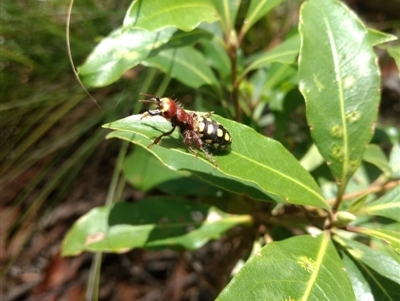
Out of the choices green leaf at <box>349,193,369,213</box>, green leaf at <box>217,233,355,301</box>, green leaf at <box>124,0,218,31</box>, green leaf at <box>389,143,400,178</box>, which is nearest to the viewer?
green leaf at <box>217,233,355,301</box>

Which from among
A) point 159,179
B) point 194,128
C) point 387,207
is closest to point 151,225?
point 159,179

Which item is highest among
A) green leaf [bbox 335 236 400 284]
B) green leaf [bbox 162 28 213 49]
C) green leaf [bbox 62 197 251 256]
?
green leaf [bbox 162 28 213 49]

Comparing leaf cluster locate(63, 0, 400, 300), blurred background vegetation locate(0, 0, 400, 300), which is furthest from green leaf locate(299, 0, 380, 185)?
blurred background vegetation locate(0, 0, 400, 300)

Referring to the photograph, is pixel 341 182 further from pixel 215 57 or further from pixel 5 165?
pixel 5 165

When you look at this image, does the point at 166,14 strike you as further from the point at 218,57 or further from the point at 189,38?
the point at 218,57

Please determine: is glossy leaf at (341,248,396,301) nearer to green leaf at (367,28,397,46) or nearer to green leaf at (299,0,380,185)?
green leaf at (299,0,380,185)

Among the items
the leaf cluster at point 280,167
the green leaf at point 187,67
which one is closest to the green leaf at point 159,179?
the leaf cluster at point 280,167

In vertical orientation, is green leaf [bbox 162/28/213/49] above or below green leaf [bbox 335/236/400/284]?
above

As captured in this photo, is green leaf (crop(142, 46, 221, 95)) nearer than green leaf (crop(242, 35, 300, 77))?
No
